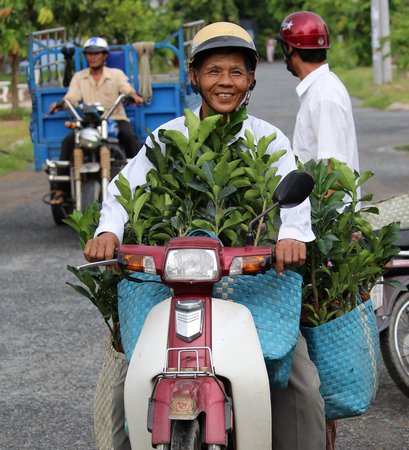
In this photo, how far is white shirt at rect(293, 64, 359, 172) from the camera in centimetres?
638

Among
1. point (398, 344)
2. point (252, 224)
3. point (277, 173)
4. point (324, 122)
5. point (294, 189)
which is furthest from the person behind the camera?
point (398, 344)

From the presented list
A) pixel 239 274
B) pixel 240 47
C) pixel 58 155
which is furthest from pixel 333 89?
pixel 58 155

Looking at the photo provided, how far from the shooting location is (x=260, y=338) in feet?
13.1

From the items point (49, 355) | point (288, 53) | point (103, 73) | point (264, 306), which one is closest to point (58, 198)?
point (103, 73)

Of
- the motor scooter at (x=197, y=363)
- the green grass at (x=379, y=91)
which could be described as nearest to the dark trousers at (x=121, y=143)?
the motor scooter at (x=197, y=363)

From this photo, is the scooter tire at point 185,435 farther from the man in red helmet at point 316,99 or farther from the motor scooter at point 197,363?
the man in red helmet at point 316,99

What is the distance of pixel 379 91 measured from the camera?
36.2 meters

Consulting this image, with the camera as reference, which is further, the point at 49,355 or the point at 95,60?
the point at 95,60

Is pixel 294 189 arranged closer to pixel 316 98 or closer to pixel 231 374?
pixel 231 374

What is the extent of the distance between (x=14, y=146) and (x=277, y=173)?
17.9 metres

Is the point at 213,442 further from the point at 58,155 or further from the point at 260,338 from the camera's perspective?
the point at 58,155

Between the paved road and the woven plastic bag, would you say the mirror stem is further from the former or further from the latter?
the paved road

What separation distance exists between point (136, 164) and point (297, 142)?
2.15 meters

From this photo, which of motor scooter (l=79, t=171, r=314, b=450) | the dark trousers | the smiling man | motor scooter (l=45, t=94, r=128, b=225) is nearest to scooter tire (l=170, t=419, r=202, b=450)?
motor scooter (l=79, t=171, r=314, b=450)
